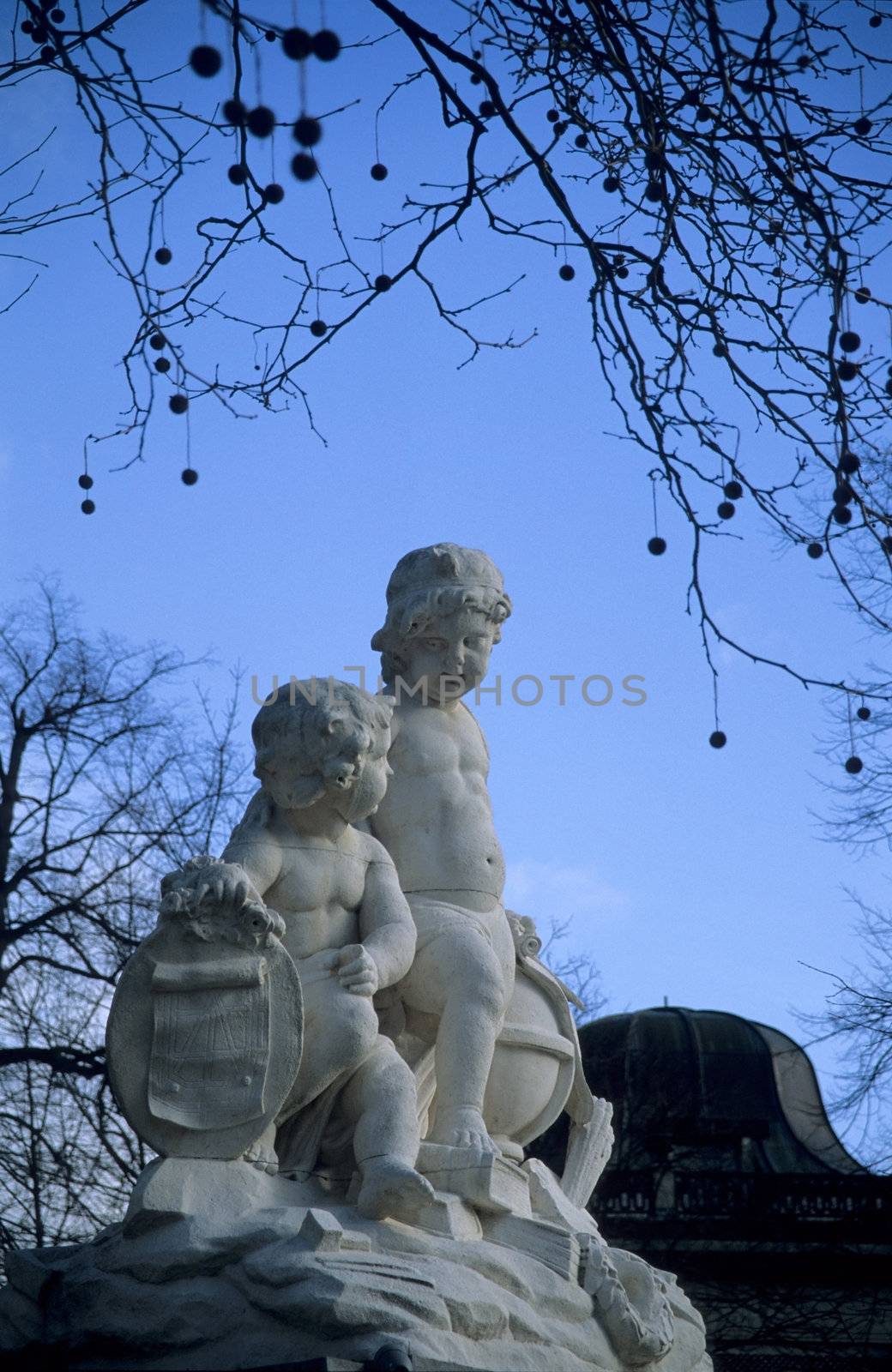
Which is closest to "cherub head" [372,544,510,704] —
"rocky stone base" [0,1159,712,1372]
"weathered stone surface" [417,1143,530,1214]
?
"weathered stone surface" [417,1143,530,1214]

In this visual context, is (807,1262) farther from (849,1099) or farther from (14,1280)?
(14,1280)

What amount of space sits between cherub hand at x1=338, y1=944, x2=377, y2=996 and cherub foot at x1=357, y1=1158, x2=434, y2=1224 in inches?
21.3

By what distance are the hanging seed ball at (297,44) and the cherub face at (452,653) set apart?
3.31 m

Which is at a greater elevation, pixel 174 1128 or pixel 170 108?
pixel 170 108

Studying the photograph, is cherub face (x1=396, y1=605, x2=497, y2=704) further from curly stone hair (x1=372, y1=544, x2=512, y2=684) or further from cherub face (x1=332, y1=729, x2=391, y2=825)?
cherub face (x1=332, y1=729, x2=391, y2=825)

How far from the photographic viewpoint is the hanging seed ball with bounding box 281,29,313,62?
12.5ft

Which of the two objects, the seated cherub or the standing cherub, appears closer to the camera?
the seated cherub

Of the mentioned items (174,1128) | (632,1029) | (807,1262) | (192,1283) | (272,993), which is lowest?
(192,1283)

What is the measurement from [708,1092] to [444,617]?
422 inches

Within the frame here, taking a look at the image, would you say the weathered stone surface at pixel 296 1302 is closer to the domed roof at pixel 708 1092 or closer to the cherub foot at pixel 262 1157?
the cherub foot at pixel 262 1157

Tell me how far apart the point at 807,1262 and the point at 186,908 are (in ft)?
31.5

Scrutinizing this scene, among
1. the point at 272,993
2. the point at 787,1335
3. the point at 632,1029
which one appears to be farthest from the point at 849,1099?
the point at 272,993

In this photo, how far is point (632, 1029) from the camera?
55.6 feet

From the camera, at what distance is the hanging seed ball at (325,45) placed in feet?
12.6
